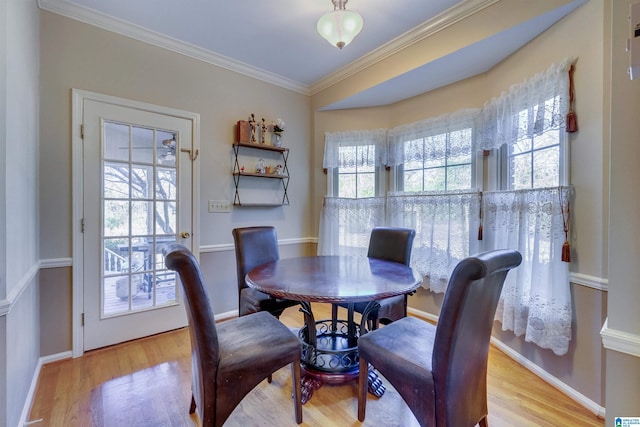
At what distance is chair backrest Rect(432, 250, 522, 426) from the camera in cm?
104

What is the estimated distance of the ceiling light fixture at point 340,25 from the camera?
1.78 meters

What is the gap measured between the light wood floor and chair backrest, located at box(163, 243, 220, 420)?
17.5 inches

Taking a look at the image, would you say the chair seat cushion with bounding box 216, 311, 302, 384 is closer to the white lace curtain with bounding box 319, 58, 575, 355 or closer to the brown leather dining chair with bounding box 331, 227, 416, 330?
the brown leather dining chair with bounding box 331, 227, 416, 330

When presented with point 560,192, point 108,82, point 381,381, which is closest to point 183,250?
point 381,381

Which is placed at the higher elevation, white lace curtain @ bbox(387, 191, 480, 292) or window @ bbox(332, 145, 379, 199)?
window @ bbox(332, 145, 379, 199)

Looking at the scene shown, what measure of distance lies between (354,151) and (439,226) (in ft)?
4.28

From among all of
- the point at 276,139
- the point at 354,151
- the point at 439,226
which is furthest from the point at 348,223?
the point at 276,139

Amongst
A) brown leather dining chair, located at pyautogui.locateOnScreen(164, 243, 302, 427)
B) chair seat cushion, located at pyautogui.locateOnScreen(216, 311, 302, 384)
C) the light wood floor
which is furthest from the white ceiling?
the light wood floor

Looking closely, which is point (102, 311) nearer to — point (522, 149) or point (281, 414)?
point (281, 414)

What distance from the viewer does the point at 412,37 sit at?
7.82 ft

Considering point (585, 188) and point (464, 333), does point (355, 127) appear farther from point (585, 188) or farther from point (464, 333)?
point (464, 333)

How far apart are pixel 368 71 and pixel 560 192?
1973mm

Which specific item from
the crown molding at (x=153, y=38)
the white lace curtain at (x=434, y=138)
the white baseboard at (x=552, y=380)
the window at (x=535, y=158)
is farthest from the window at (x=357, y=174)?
the white baseboard at (x=552, y=380)

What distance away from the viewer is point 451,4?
2.03 m
